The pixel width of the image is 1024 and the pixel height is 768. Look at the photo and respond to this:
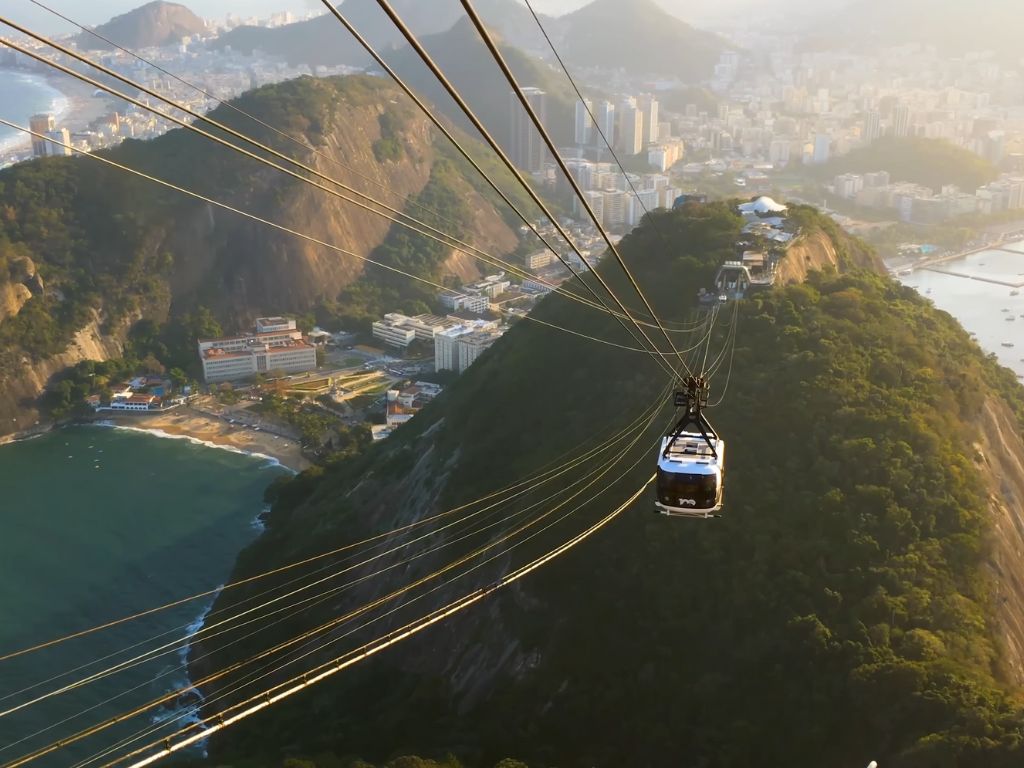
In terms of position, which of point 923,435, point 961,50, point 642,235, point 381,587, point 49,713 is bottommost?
point 49,713

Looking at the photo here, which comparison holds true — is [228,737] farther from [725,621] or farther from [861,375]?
[861,375]

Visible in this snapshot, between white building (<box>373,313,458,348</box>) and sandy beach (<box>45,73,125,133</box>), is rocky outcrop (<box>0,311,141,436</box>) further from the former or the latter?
sandy beach (<box>45,73,125,133</box>)

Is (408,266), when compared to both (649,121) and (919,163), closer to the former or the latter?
(649,121)

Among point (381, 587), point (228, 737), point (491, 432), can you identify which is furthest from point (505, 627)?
point (491, 432)

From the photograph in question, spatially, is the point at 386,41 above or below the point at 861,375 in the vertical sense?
above

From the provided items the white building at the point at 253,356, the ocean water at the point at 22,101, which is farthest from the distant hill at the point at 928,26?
the white building at the point at 253,356

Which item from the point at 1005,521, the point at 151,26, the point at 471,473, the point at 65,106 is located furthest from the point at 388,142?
the point at 151,26

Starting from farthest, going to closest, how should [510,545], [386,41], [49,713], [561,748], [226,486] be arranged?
1. [386,41]
2. [226,486]
3. [49,713]
4. [510,545]
5. [561,748]
